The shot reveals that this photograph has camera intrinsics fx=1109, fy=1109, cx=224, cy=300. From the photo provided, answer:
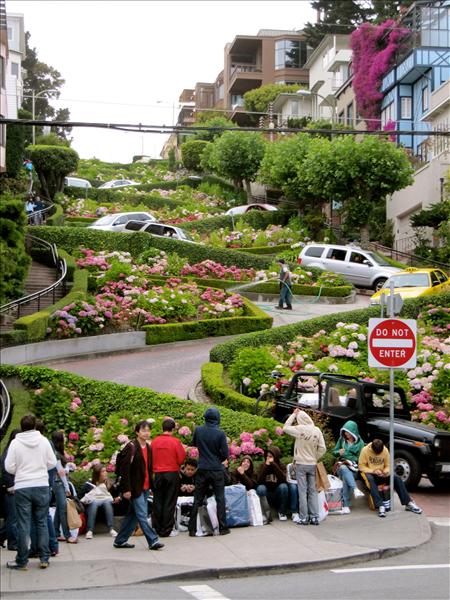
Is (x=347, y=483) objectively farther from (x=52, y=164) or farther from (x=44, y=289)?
(x=52, y=164)

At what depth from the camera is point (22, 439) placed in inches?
454

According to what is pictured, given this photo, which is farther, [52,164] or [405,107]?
[405,107]

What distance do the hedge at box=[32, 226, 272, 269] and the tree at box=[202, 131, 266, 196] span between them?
3043 centimetres

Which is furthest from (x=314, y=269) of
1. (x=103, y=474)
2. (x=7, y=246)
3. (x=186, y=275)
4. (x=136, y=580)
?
(x=136, y=580)

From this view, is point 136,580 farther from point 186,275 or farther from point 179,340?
point 186,275

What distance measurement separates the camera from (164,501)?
517 inches

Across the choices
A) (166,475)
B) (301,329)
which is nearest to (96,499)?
(166,475)

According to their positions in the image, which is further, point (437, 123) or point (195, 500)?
point (437, 123)

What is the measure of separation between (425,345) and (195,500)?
1082 cm

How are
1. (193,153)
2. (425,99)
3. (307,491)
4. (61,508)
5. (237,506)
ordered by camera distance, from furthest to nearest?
1. (193,153)
2. (425,99)
3. (307,491)
4. (237,506)
5. (61,508)

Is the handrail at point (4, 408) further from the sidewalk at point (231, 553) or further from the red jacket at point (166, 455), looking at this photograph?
the sidewalk at point (231, 553)

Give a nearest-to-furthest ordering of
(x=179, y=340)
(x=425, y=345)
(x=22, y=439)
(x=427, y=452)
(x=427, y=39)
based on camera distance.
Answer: (x=22, y=439), (x=427, y=452), (x=425, y=345), (x=179, y=340), (x=427, y=39)

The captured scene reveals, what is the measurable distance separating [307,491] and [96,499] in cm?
269

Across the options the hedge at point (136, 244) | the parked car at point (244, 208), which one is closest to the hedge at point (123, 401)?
the hedge at point (136, 244)
